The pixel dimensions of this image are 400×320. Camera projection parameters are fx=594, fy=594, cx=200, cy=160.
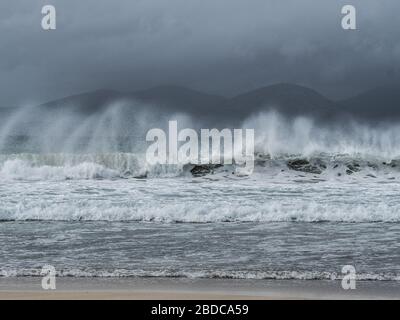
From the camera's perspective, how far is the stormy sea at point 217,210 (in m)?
7.76

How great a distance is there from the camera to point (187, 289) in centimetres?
651

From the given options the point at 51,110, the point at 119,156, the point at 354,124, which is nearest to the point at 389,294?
the point at 119,156

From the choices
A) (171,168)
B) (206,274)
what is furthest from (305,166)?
(206,274)

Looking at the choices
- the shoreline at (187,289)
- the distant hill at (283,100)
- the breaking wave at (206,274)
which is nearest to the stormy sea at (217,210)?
the breaking wave at (206,274)

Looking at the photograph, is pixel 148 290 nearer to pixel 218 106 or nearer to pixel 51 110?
pixel 51 110

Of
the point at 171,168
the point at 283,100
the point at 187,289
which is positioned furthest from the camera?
the point at 283,100

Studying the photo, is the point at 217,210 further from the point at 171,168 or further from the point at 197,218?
Result: the point at 171,168

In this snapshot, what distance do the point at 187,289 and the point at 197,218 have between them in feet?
16.6

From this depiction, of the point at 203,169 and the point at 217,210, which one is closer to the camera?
the point at 217,210

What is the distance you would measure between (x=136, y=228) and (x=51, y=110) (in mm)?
27625

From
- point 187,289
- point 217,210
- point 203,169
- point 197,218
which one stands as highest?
point 203,169

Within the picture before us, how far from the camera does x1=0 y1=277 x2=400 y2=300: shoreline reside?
6148 mm

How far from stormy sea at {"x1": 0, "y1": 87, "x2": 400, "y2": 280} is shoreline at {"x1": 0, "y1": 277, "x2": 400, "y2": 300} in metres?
0.25

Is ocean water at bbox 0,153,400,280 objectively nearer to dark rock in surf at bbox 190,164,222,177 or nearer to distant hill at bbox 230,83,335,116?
A: dark rock in surf at bbox 190,164,222,177
